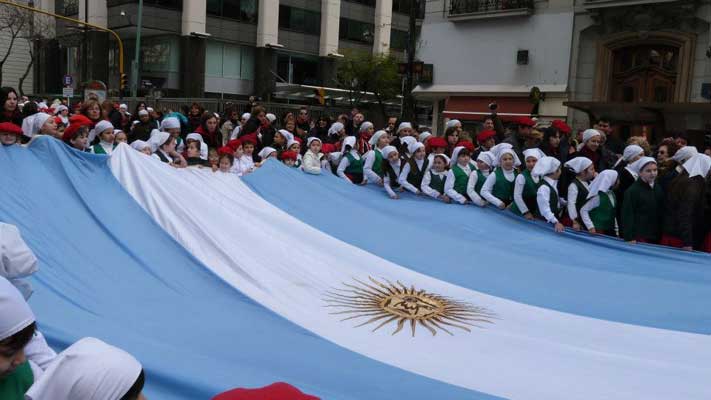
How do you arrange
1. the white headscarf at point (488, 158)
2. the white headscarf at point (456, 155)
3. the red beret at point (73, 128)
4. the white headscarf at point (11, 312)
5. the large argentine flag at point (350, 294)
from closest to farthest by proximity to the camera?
1. the white headscarf at point (11, 312)
2. the large argentine flag at point (350, 294)
3. the red beret at point (73, 128)
4. the white headscarf at point (488, 158)
5. the white headscarf at point (456, 155)

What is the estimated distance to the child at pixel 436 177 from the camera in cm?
746

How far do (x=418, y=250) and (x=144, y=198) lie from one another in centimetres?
235

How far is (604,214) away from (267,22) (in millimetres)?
35267

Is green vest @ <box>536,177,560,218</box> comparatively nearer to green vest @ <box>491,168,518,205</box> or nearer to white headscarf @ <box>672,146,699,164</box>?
green vest @ <box>491,168,518,205</box>

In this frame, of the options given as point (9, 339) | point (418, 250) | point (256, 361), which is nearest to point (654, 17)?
point (418, 250)

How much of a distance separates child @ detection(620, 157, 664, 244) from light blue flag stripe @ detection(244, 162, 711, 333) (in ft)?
1.16

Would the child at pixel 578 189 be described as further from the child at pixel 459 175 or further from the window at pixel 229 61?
the window at pixel 229 61

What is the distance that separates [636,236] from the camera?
247 inches

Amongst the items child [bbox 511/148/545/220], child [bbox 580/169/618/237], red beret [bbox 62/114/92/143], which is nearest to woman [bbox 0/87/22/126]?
red beret [bbox 62/114/92/143]

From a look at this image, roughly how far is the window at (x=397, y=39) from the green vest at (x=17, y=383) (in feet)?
148

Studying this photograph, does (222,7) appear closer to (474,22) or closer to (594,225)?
(474,22)

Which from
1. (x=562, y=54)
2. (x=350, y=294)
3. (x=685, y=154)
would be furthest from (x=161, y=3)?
(x=350, y=294)

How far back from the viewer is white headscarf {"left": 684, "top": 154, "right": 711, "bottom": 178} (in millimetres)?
6230

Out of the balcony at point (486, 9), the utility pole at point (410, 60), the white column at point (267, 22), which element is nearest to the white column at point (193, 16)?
the white column at point (267, 22)
